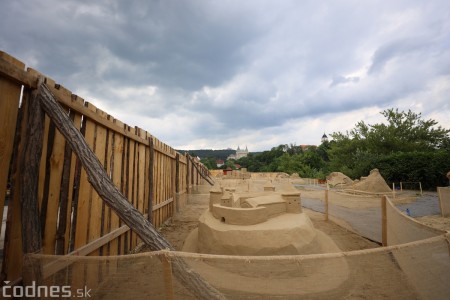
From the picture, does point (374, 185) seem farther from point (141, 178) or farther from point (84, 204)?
point (84, 204)

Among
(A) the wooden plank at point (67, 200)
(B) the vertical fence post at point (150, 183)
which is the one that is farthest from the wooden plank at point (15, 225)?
(B) the vertical fence post at point (150, 183)

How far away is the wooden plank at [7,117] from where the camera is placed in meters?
2.05

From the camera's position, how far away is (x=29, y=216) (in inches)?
85.0

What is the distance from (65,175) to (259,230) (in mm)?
3412

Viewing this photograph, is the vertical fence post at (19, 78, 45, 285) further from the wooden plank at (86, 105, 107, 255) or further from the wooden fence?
the wooden plank at (86, 105, 107, 255)

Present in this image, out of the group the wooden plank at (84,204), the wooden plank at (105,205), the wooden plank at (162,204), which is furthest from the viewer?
the wooden plank at (162,204)

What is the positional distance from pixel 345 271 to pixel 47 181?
10.0ft

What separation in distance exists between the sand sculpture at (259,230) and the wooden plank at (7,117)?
3.61 m

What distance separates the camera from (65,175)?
2875 mm

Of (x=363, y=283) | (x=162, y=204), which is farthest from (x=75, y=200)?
(x=162, y=204)

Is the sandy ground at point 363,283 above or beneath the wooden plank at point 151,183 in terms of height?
beneath

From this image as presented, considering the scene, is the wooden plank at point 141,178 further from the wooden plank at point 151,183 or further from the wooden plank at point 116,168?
the wooden plank at point 116,168

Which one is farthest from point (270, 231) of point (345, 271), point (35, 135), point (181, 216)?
point (181, 216)

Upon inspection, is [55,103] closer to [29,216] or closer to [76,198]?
[29,216]
